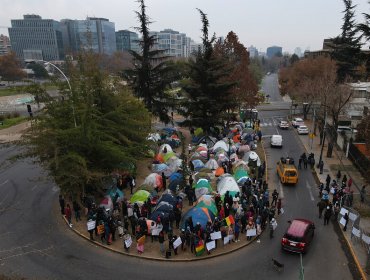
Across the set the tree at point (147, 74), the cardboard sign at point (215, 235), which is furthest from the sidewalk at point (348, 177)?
the tree at point (147, 74)

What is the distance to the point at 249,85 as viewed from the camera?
46750 millimetres

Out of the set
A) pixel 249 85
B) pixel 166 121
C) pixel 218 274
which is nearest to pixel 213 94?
pixel 166 121

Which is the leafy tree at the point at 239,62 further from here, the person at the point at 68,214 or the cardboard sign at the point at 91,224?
the cardboard sign at the point at 91,224

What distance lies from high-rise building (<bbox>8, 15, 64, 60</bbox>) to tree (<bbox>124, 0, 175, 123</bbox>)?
134449 mm

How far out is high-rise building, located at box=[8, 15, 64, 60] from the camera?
504 ft

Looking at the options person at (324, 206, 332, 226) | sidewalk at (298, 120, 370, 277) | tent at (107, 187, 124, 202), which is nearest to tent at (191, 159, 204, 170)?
tent at (107, 187, 124, 202)

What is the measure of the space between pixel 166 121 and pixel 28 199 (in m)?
19.7

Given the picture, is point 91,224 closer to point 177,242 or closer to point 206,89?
point 177,242

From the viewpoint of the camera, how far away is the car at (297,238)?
15969 mm

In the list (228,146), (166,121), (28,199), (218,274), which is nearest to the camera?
(218,274)

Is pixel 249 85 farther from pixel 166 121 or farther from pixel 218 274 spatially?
pixel 218 274

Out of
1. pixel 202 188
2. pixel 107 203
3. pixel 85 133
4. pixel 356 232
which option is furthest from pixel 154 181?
pixel 356 232

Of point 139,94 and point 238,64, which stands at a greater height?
point 238,64

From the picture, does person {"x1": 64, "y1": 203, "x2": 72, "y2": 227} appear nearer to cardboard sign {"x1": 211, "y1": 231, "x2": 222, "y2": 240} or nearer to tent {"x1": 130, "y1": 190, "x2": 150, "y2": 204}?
tent {"x1": 130, "y1": 190, "x2": 150, "y2": 204}
